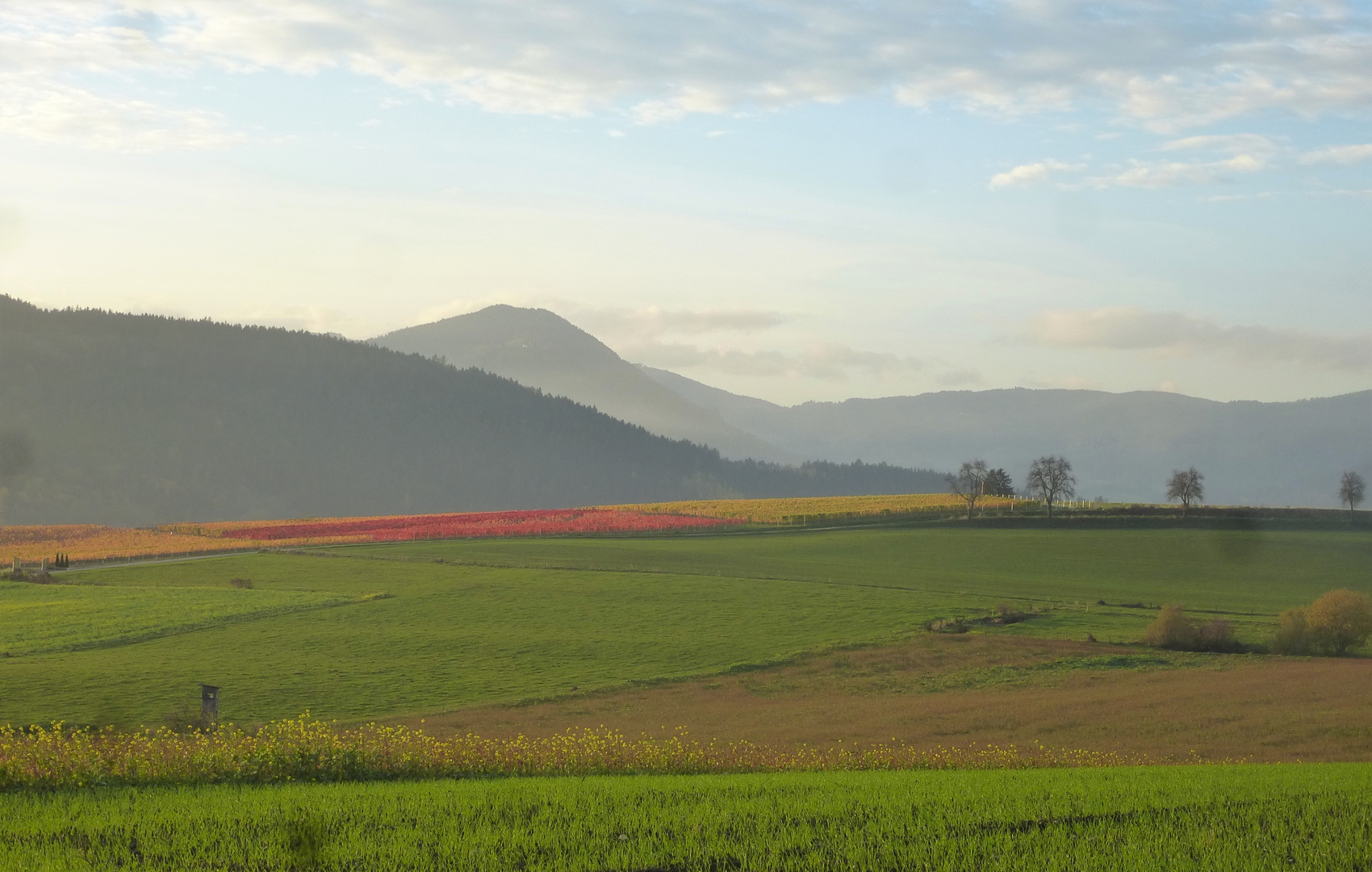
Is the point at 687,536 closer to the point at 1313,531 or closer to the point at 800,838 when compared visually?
the point at 1313,531

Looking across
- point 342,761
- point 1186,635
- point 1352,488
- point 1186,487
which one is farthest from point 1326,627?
point 1352,488

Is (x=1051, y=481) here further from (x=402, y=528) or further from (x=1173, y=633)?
(x=402, y=528)

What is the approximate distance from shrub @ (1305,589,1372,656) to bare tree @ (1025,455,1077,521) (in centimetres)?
4804

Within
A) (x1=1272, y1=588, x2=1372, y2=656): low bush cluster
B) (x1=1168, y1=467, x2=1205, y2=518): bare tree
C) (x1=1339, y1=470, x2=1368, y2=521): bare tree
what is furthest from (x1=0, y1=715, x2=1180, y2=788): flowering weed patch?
(x1=1339, y1=470, x2=1368, y2=521): bare tree

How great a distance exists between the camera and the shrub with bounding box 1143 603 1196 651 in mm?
44000

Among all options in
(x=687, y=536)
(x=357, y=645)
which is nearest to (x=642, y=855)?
(x=357, y=645)

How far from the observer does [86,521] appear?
187125mm

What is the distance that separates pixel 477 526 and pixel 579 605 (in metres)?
41.0

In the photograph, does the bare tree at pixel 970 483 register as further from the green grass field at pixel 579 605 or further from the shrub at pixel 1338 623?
the shrub at pixel 1338 623

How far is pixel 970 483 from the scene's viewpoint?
101 meters

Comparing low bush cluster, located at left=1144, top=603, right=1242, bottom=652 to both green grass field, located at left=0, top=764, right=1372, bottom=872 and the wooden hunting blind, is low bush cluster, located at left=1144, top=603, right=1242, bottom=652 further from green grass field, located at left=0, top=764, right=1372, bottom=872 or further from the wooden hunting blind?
the wooden hunting blind

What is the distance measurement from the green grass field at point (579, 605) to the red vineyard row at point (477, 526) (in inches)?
219

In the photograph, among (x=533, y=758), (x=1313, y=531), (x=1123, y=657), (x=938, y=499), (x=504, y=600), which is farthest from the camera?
(x=938, y=499)

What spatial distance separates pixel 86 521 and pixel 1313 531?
186 meters
